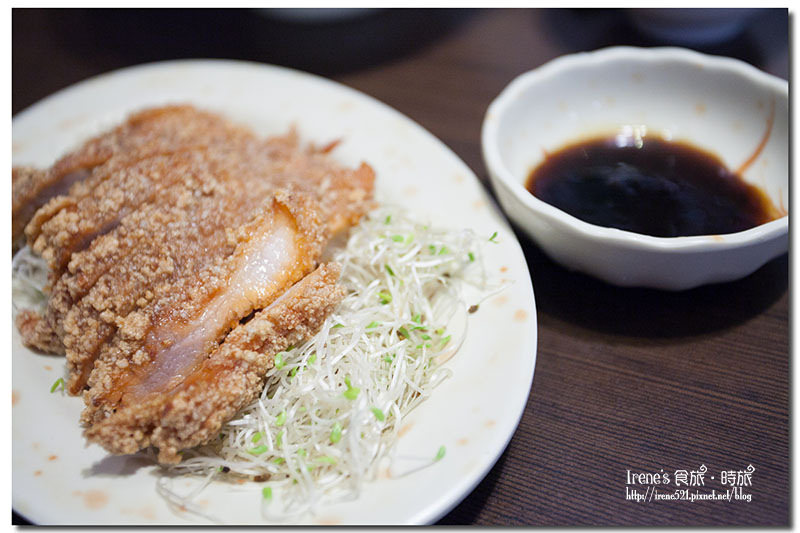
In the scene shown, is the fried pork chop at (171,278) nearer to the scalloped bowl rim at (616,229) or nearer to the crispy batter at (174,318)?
the crispy batter at (174,318)

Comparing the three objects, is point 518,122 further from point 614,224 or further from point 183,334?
point 183,334

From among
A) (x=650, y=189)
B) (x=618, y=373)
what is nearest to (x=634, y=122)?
(x=650, y=189)

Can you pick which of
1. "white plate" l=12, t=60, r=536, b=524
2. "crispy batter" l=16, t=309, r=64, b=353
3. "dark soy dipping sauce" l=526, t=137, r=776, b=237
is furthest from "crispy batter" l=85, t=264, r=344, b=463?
"dark soy dipping sauce" l=526, t=137, r=776, b=237

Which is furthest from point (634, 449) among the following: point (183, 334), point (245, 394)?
point (183, 334)

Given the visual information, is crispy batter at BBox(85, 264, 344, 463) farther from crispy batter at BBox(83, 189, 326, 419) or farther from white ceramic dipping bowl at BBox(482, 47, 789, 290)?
white ceramic dipping bowl at BBox(482, 47, 789, 290)

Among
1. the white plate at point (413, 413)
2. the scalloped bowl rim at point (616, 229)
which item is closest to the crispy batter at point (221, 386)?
the white plate at point (413, 413)

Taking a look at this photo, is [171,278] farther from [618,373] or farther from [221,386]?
[618,373]
